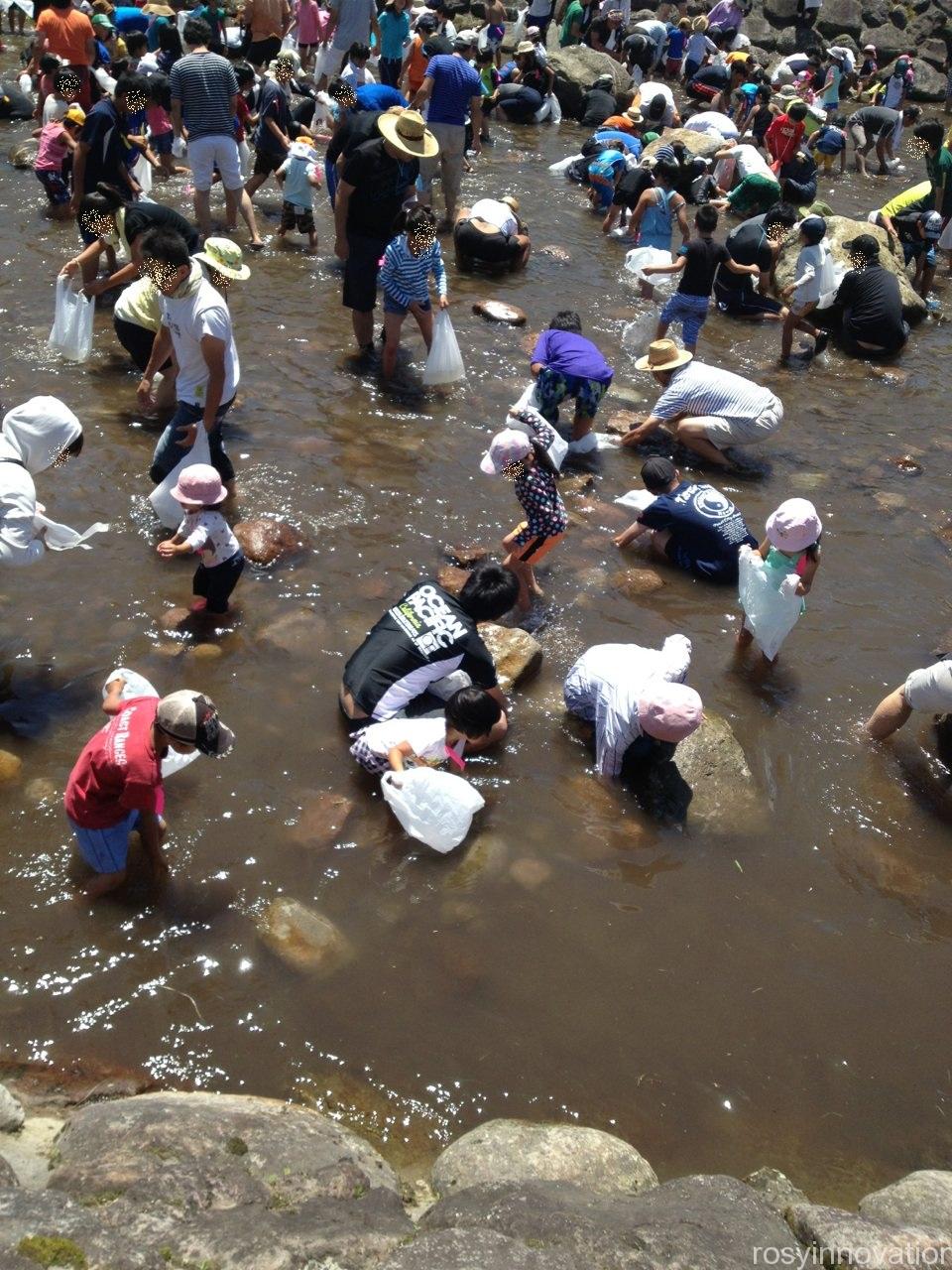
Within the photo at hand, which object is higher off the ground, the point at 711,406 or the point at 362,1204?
the point at 711,406

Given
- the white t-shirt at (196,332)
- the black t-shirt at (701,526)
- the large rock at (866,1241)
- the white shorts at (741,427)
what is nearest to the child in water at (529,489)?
the black t-shirt at (701,526)

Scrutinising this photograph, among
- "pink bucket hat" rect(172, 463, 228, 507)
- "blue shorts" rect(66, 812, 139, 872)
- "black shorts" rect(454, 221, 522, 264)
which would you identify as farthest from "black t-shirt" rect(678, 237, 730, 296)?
"blue shorts" rect(66, 812, 139, 872)

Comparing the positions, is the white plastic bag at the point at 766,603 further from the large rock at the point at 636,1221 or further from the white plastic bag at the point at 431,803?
the large rock at the point at 636,1221

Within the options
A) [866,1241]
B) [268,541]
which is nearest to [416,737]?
[268,541]

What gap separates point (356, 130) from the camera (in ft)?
25.7

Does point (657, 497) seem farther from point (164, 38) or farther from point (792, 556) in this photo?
point (164, 38)

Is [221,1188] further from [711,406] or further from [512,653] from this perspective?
[711,406]

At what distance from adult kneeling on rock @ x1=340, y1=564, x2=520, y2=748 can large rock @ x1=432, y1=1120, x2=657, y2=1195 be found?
1864mm

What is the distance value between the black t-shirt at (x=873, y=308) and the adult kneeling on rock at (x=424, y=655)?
6597mm

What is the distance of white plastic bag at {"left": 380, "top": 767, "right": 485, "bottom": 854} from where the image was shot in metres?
4.30

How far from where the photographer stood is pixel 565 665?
5637mm

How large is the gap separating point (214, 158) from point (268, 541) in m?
4.97

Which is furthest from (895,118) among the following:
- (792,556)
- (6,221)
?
(792,556)

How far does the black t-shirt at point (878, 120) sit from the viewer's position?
1703 cm
